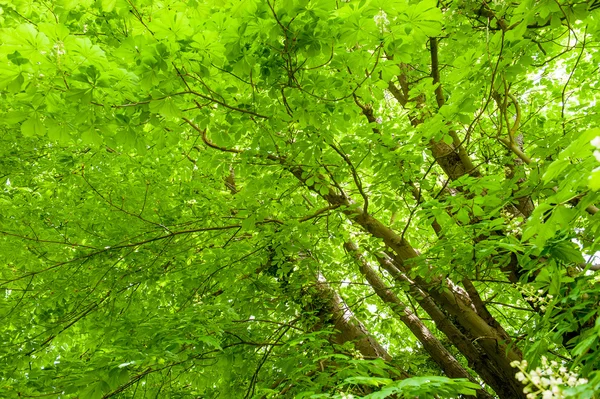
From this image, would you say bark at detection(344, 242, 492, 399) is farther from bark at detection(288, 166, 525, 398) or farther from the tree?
bark at detection(288, 166, 525, 398)

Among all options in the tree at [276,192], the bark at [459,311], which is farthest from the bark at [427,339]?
the bark at [459,311]

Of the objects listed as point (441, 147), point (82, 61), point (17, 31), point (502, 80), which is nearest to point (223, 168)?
point (82, 61)

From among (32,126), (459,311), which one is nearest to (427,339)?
(459,311)

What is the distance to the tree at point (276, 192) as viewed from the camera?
6.26 feet

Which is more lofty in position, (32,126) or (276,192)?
(276,192)

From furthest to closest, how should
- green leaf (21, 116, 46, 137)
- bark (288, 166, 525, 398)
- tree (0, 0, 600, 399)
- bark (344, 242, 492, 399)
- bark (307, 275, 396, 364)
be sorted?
bark (307, 275, 396, 364), bark (344, 242, 492, 399), bark (288, 166, 525, 398), green leaf (21, 116, 46, 137), tree (0, 0, 600, 399)

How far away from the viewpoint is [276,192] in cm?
423

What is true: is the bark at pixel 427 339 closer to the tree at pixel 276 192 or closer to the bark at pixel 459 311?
the tree at pixel 276 192

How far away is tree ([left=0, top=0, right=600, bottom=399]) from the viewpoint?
1.91 meters

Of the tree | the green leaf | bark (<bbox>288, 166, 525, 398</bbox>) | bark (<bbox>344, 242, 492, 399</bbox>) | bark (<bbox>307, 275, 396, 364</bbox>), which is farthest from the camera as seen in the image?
bark (<bbox>307, 275, 396, 364</bbox>)

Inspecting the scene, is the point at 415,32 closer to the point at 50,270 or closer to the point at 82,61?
the point at 82,61

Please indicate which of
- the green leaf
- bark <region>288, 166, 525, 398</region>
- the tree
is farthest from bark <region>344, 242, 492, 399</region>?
the green leaf

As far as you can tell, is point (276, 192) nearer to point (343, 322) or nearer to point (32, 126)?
point (343, 322)

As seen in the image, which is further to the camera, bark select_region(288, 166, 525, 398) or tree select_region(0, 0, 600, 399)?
bark select_region(288, 166, 525, 398)
